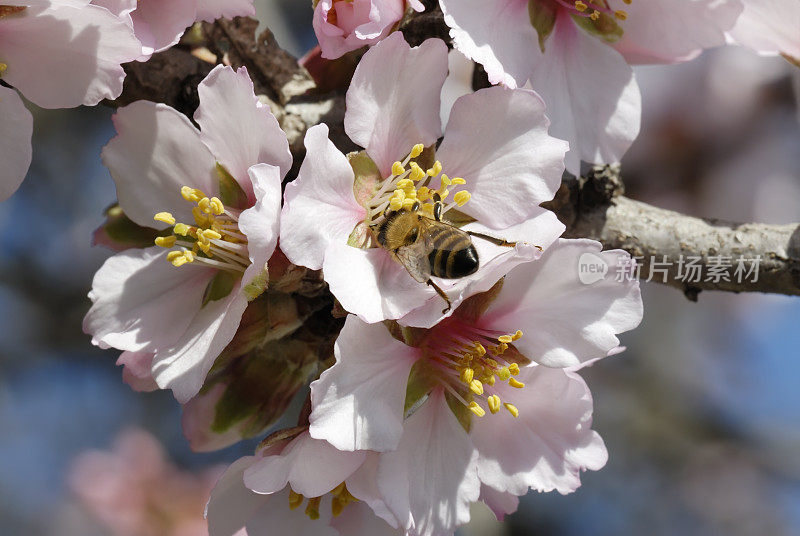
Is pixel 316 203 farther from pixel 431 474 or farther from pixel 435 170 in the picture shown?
pixel 431 474

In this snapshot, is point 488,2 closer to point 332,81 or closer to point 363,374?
point 332,81

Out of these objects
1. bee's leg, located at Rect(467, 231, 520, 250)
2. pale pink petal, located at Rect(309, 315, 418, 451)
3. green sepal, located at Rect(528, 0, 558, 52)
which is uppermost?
green sepal, located at Rect(528, 0, 558, 52)

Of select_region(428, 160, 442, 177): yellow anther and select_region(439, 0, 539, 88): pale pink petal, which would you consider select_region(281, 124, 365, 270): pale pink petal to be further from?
select_region(439, 0, 539, 88): pale pink petal

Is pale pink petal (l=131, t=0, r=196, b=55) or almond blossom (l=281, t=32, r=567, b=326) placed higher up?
pale pink petal (l=131, t=0, r=196, b=55)

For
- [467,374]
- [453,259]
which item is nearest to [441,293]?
[453,259]

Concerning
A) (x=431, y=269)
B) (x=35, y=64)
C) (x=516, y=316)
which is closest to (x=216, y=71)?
(x=35, y=64)

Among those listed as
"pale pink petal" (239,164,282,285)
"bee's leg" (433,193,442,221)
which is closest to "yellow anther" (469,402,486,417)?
"bee's leg" (433,193,442,221)

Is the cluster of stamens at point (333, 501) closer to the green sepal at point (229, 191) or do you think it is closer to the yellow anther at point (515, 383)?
the yellow anther at point (515, 383)
